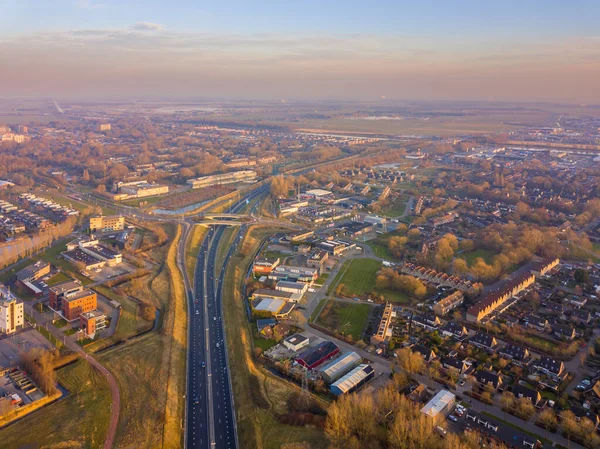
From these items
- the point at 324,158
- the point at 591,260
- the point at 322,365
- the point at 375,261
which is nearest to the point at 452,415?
the point at 322,365

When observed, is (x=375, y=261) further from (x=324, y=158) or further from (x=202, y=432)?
(x=324, y=158)

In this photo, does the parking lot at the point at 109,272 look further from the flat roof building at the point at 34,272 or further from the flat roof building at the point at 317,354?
the flat roof building at the point at 317,354

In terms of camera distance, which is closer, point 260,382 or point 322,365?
point 260,382

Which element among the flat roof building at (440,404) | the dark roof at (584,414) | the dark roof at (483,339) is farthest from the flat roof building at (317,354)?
the dark roof at (584,414)

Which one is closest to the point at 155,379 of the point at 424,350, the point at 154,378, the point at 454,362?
the point at 154,378

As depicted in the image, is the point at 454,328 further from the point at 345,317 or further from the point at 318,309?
the point at 318,309

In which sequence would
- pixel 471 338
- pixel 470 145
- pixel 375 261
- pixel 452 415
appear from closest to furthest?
pixel 452 415
pixel 471 338
pixel 375 261
pixel 470 145

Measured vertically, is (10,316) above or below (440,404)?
below

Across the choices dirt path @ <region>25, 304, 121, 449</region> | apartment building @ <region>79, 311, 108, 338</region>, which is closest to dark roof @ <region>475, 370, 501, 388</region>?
dirt path @ <region>25, 304, 121, 449</region>
